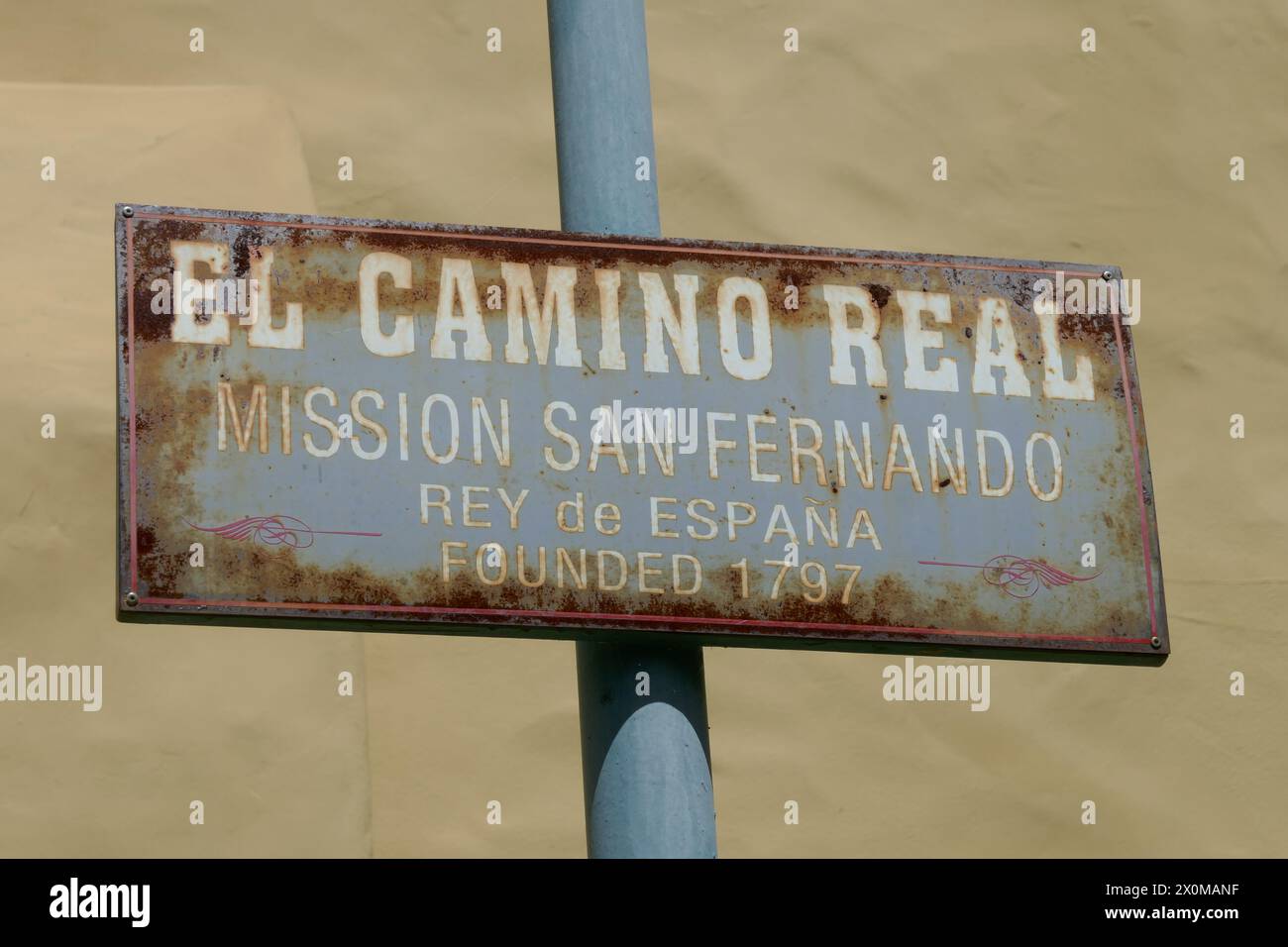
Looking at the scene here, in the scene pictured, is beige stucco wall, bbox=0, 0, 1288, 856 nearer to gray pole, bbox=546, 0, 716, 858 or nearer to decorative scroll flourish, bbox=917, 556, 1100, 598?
gray pole, bbox=546, 0, 716, 858

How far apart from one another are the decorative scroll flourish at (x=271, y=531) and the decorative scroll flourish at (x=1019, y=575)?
1.13 meters

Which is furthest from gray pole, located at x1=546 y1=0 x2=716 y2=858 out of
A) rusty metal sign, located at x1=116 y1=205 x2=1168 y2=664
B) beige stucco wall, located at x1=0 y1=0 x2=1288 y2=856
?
beige stucco wall, located at x1=0 y1=0 x2=1288 y2=856

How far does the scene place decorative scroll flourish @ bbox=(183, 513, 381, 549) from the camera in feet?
13.3

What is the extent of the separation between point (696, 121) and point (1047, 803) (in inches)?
111

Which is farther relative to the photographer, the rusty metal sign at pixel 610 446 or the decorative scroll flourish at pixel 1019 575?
the decorative scroll flourish at pixel 1019 575

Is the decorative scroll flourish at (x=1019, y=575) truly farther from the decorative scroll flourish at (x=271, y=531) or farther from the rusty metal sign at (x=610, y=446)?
the decorative scroll flourish at (x=271, y=531)

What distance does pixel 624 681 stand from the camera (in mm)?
4219

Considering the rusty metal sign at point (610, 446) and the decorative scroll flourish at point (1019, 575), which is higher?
the rusty metal sign at point (610, 446)

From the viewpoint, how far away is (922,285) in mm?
4617

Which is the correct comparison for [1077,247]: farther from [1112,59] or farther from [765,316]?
[765,316]

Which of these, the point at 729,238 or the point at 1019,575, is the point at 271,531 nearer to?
the point at 1019,575

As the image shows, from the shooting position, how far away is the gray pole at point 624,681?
4145 mm

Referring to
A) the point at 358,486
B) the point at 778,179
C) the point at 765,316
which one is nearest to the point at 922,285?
the point at 765,316

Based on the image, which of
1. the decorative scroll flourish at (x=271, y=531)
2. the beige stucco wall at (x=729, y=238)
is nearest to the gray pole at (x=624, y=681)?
the decorative scroll flourish at (x=271, y=531)
